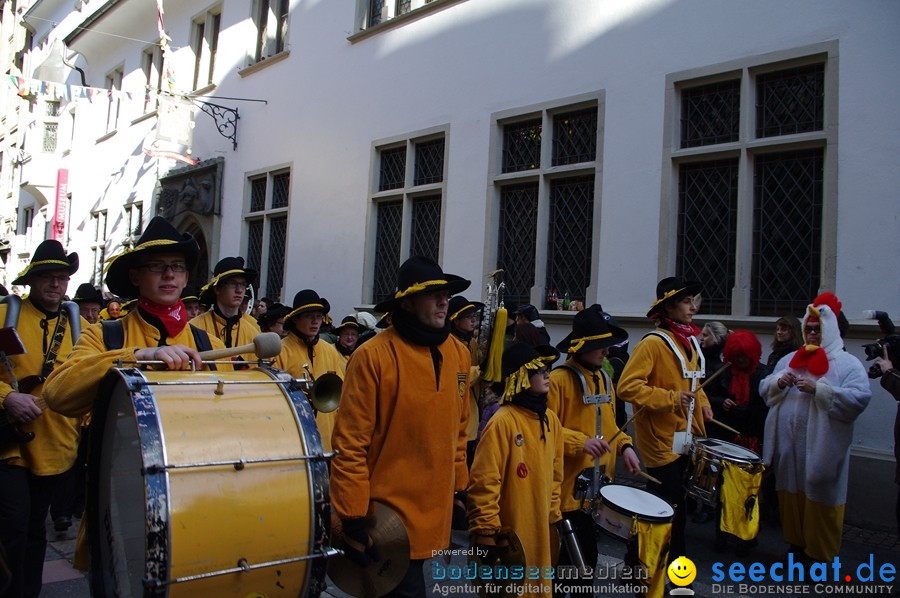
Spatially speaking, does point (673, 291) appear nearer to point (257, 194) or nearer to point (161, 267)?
point (161, 267)

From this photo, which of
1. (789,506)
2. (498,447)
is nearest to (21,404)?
(498,447)

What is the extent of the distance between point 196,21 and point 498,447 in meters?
16.7

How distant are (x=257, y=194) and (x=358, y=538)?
1289 centimetres

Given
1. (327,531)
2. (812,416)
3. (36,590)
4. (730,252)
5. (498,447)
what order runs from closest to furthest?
(327,531), (498,447), (36,590), (812,416), (730,252)

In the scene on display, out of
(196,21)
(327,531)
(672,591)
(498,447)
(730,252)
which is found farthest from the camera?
(196,21)

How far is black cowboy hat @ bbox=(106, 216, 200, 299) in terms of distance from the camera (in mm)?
2932

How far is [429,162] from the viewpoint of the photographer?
1115 cm

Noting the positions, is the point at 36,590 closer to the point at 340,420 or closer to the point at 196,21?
the point at 340,420

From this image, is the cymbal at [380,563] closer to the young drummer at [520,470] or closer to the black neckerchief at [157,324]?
the young drummer at [520,470]

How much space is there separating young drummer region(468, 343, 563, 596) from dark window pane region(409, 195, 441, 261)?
7099 mm

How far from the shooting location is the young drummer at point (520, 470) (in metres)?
3.45

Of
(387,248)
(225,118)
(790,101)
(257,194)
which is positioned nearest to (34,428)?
(790,101)

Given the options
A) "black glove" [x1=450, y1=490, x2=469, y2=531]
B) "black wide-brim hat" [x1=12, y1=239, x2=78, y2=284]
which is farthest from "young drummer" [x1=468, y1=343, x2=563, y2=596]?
"black wide-brim hat" [x1=12, y1=239, x2=78, y2=284]

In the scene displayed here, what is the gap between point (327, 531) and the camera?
249 centimetres
